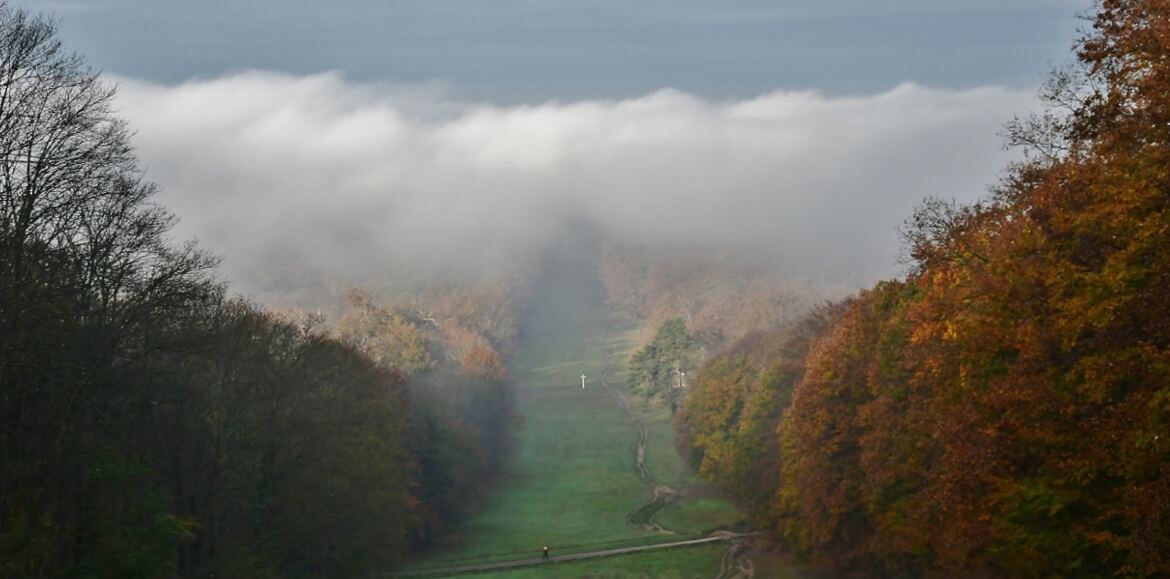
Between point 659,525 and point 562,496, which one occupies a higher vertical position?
point 562,496

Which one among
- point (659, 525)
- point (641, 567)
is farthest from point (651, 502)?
point (641, 567)

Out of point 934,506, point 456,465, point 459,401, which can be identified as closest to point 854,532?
point 934,506

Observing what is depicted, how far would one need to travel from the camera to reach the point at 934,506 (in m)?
39.6

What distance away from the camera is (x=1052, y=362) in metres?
29.5

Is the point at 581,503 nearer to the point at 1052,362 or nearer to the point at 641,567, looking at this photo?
the point at 641,567

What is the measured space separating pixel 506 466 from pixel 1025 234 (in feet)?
397

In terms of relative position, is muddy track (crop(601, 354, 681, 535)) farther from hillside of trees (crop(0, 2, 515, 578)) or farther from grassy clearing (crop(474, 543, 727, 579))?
hillside of trees (crop(0, 2, 515, 578))

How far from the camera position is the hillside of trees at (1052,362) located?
24672mm

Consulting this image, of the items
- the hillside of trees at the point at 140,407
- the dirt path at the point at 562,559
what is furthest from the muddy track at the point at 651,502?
the hillside of trees at the point at 140,407

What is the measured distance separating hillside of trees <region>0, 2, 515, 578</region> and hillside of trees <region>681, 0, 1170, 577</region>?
2595cm

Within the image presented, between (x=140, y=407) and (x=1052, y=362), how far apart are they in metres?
29.4

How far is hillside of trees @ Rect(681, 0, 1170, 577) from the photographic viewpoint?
2467 cm

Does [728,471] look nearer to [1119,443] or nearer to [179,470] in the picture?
[179,470]

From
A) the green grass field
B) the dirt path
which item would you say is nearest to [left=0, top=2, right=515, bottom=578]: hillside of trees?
the dirt path
